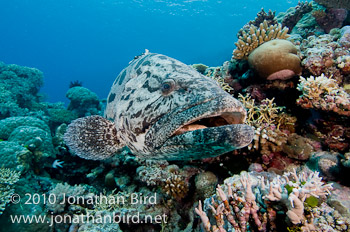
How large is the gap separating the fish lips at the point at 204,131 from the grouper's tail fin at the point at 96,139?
121 centimetres

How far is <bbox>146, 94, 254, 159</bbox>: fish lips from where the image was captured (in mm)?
1988

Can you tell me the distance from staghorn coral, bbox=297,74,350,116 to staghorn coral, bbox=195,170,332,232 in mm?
1737

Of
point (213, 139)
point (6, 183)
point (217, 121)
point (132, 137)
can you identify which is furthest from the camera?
point (6, 183)

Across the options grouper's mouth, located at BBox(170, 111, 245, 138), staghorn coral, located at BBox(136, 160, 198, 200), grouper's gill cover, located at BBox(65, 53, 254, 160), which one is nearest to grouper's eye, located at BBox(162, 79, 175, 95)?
grouper's gill cover, located at BBox(65, 53, 254, 160)

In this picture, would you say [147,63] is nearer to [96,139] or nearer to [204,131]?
[96,139]

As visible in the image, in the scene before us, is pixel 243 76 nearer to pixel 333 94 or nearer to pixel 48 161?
pixel 333 94

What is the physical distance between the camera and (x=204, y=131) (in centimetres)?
205

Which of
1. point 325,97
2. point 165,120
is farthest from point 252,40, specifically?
point 165,120

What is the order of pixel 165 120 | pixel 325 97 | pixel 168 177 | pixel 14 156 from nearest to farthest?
pixel 165 120 → pixel 325 97 → pixel 168 177 → pixel 14 156

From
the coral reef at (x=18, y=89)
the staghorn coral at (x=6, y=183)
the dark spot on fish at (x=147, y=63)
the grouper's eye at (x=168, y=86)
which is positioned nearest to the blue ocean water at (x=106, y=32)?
the coral reef at (x=18, y=89)

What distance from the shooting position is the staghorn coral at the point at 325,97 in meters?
3.17

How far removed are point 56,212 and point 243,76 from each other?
5712 mm

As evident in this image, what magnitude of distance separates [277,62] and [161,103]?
300 centimetres

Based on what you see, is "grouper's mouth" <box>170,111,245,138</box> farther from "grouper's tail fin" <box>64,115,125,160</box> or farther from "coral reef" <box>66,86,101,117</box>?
"coral reef" <box>66,86,101,117</box>
